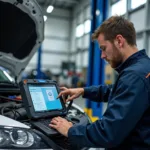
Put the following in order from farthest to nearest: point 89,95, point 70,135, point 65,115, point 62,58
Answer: point 62,58
point 89,95
point 65,115
point 70,135

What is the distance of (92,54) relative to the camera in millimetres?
5453

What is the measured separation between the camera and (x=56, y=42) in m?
22.2

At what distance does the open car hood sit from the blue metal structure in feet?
7.52

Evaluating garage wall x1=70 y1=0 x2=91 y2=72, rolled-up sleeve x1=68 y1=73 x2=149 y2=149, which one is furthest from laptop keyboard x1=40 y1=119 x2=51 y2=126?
garage wall x1=70 y1=0 x2=91 y2=72

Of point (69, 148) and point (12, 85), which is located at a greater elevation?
point (12, 85)

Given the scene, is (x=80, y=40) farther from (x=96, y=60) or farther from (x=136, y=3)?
(x=96, y=60)

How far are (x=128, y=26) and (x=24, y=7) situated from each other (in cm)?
161

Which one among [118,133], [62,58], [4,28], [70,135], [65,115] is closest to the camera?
[118,133]

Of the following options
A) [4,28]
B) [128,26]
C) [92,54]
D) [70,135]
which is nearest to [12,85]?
[4,28]

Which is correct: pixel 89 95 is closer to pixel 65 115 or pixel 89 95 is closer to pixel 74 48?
pixel 65 115

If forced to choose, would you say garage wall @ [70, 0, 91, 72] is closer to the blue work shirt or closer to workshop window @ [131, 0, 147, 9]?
workshop window @ [131, 0, 147, 9]

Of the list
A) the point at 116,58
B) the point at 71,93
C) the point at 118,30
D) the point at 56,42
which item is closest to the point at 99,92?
the point at 71,93

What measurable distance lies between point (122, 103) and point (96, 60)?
3.94 metres

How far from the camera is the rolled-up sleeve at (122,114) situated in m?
1.42
